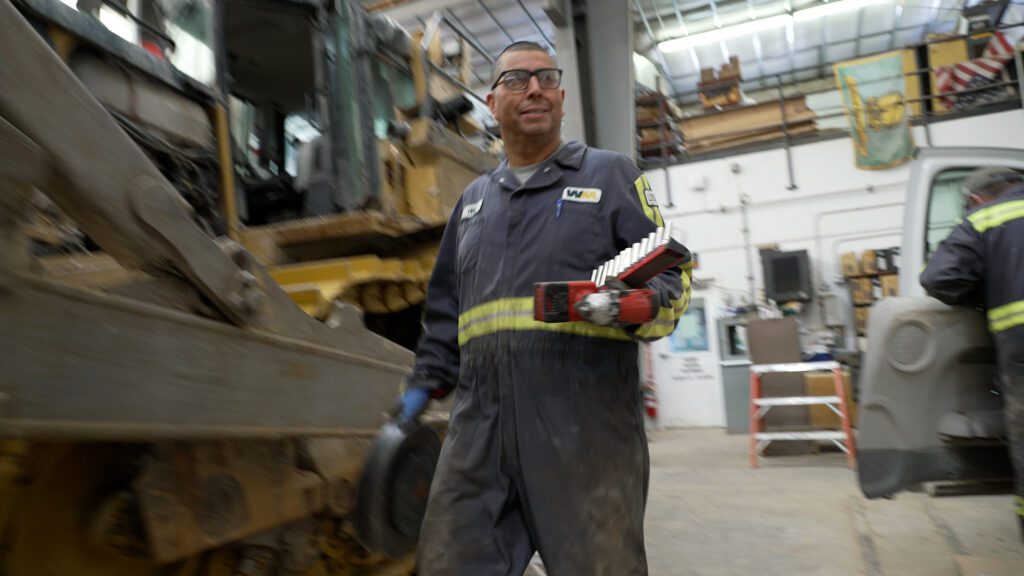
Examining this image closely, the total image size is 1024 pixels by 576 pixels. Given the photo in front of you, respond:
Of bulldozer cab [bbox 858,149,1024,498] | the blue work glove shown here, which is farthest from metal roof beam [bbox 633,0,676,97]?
the blue work glove

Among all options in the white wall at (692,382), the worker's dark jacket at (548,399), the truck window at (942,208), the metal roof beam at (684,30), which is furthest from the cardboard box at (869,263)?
the worker's dark jacket at (548,399)

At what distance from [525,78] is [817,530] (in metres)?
3.42

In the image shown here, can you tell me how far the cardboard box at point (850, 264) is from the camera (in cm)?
994

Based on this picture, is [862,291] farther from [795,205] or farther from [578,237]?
[578,237]

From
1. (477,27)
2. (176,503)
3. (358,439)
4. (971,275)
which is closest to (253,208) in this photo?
(358,439)

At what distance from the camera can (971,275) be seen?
3010 mm

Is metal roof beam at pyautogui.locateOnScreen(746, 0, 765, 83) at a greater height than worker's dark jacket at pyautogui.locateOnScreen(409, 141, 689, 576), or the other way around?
metal roof beam at pyautogui.locateOnScreen(746, 0, 765, 83)

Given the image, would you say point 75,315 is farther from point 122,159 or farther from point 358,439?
point 358,439

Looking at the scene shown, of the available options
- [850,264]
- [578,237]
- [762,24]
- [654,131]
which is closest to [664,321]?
[578,237]

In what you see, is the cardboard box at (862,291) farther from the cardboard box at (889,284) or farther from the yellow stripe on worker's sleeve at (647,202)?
the yellow stripe on worker's sleeve at (647,202)

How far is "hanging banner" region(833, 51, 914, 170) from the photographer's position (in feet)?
32.5

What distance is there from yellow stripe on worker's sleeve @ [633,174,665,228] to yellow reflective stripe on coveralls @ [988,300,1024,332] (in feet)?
6.79

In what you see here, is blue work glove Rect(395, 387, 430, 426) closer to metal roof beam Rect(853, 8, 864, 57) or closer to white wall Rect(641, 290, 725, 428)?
white wall Rect(641, 290, 725, 428)

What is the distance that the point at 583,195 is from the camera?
65.9 inches
